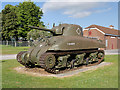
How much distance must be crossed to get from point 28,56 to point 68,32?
3607 mm

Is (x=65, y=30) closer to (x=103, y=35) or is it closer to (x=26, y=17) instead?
(x=103, y=35)

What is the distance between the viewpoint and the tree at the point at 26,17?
1528 inches

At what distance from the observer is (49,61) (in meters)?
8.69

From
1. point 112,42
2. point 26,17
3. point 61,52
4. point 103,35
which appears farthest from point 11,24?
point 61,52

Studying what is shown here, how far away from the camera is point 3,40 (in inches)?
1909

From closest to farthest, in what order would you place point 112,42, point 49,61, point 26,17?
point 49,61 → point 112,42 → point 26,17

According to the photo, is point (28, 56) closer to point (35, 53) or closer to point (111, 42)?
point (35, 53)

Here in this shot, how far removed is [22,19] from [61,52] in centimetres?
3206

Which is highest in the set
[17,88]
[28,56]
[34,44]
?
[34,44]

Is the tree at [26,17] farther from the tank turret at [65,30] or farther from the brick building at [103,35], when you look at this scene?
the tank turret at [65,30]

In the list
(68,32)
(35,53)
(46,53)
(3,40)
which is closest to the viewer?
(46,53)

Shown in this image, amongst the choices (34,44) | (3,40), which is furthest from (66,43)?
(3,40)

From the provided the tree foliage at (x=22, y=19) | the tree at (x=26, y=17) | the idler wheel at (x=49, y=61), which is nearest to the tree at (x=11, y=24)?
the tree foliage at (x=22, y=19)

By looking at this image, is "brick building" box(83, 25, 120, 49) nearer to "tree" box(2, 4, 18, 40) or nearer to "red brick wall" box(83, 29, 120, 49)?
"red brick wall" box(83, 29, 120, 49)
